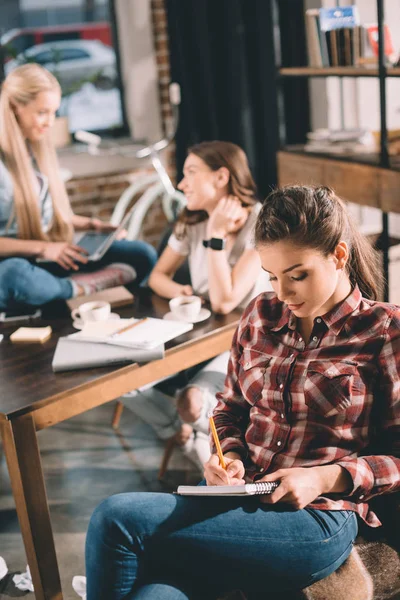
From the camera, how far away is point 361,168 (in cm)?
274

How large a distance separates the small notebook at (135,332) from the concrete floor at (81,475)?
0.68 meters

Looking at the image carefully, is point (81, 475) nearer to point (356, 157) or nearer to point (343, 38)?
point (356, 157)

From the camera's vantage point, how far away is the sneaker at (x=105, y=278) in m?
2.28

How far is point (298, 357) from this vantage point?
1346 millimetres

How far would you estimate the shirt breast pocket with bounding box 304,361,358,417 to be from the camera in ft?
4.20

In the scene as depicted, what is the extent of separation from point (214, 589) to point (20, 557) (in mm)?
977

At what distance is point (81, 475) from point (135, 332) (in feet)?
2.86

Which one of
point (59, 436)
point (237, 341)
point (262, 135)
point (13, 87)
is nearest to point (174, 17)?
point (262, 135)

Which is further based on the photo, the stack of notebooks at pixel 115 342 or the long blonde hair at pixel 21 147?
the long blonde hair at pixel 21 147

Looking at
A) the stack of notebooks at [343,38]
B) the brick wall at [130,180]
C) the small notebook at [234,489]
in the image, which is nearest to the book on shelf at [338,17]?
the stack of notebooks at [343,38]

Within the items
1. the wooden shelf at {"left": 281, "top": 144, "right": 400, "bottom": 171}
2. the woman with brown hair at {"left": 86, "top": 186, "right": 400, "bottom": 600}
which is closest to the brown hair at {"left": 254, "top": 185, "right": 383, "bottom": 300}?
the woman with brown hair at {"left": 86, "top": 186, "right": 400, "bottom": 600}

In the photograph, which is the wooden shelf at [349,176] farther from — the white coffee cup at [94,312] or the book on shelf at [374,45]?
the white coffee cup at [94,312]

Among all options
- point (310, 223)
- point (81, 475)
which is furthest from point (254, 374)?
point (81, 475)

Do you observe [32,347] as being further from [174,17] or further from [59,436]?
[174,17]
